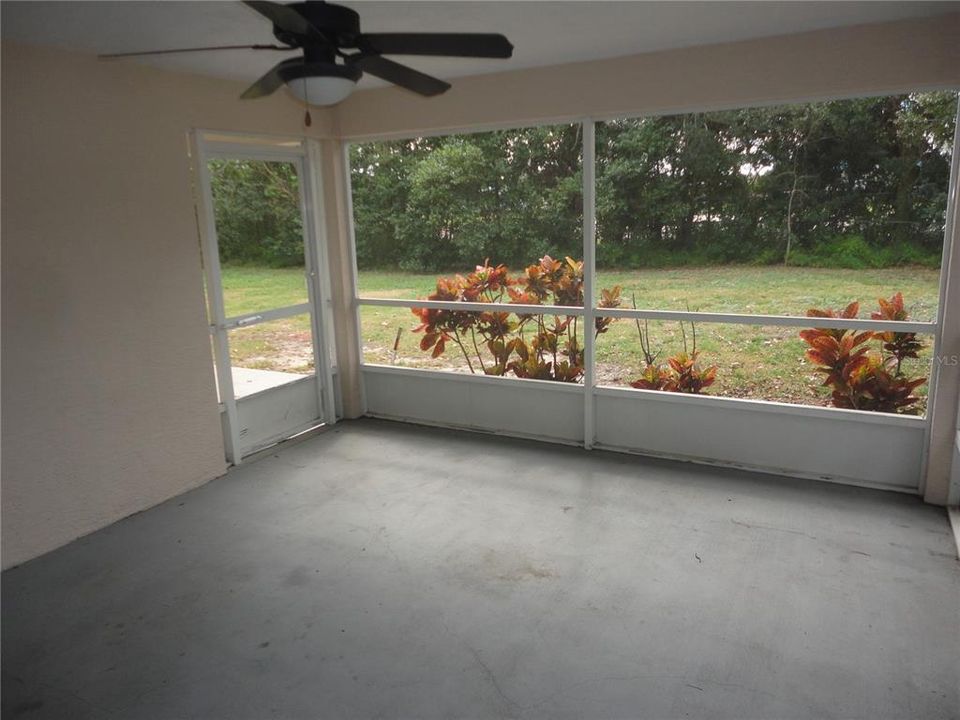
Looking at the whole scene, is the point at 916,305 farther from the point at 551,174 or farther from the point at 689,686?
the point at 689,686

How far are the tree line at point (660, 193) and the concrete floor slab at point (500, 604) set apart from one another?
1.47 metres

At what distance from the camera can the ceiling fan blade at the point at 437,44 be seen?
6.57ft

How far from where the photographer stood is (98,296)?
336 cm

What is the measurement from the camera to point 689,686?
223cm

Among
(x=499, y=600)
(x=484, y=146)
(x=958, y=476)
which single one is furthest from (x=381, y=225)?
(x=958, y=476)

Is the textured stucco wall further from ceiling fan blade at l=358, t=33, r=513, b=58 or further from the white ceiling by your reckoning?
ceiling fan blade at l=358, t=33, r=513, b=58

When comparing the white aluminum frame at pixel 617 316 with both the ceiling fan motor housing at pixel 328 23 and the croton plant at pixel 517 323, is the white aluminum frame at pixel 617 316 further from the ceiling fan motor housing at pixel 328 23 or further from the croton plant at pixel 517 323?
the ceiling fan motor housing at pixel 328 23

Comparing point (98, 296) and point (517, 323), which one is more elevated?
point (98, 296)

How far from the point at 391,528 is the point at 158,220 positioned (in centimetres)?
212

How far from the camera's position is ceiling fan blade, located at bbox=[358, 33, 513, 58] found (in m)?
2.00

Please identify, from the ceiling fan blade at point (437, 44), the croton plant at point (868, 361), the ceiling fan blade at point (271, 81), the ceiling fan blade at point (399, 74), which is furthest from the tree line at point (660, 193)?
the ceiling fan blade at point (437, 44)

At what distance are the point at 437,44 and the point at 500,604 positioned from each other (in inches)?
83.3

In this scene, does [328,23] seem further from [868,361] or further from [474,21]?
[868,361]

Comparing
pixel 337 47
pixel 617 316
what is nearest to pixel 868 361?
pixel 617 316
